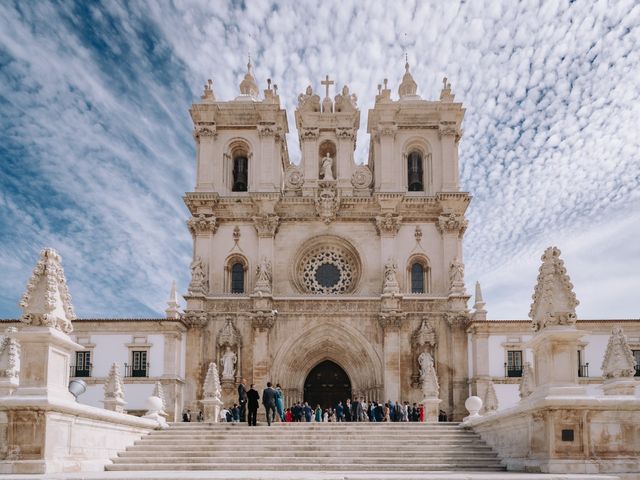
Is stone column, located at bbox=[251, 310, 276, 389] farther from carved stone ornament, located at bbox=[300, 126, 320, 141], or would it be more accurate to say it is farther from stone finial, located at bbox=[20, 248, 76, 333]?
stone finial, located at bbox=[20, 248, 76, 333]

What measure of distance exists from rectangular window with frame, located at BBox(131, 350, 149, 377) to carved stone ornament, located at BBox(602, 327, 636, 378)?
73.7ft

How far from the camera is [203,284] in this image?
125ft

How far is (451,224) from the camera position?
A: 128 feet

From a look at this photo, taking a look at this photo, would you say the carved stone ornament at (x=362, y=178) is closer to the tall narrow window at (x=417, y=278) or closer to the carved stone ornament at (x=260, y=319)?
the tall narrow window at (x=417, y=278)

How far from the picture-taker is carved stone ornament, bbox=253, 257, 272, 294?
3756 centimetres

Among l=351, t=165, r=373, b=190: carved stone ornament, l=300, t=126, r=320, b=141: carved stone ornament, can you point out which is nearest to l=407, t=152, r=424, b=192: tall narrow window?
l=351, t=165, r=373, b=190: carved stone ornament

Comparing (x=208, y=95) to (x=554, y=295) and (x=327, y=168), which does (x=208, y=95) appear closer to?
(x=327, y=168)

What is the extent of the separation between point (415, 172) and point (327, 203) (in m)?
5.78

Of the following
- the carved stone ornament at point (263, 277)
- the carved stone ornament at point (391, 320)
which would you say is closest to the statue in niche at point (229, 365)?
the carved stone ornament at point (263, 277)

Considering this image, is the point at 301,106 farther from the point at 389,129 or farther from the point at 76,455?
the point at 76,455

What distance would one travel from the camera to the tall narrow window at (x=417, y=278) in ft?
129

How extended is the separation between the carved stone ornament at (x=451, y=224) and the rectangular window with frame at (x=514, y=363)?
22.7 feet

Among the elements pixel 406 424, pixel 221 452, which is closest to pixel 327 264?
pixel 406 424

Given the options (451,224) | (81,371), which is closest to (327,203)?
(451,224)
